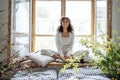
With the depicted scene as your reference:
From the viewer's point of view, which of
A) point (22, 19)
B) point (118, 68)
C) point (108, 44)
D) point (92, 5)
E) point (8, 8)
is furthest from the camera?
point (92, 5)

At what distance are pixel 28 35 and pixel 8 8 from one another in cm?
104

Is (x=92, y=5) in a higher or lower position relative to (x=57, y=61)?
higher

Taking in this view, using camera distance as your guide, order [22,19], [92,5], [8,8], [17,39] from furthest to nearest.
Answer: [92,5]
[22,19]
[17,39]
[8,8]

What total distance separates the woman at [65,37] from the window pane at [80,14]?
2.50ft

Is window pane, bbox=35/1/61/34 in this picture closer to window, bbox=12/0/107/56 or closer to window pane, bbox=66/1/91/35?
window, bbox=12/0/107/56

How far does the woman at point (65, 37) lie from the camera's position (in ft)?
13.7

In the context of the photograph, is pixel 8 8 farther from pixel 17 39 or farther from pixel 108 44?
pixel 108 44

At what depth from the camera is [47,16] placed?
500 centimetres

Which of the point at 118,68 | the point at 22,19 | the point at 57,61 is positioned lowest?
the point at 57,61

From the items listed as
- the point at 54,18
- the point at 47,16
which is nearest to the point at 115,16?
the point at 54,18

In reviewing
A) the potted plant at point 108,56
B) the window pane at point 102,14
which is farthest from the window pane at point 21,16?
the potted plant at point 108,56

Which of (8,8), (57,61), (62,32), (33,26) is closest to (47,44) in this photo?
(33,26)

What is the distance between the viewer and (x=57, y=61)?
3.86m

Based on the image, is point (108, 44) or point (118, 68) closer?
point (118, 68)
